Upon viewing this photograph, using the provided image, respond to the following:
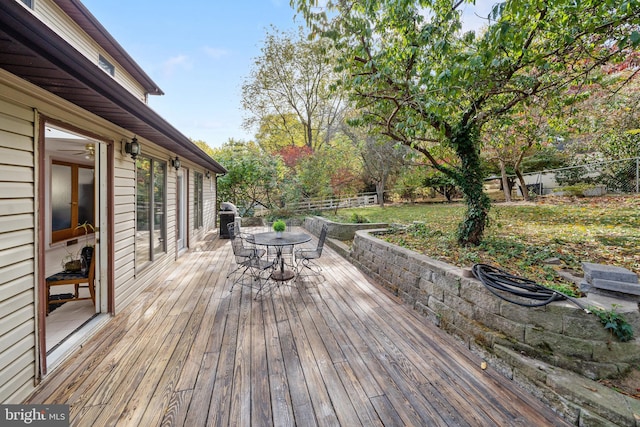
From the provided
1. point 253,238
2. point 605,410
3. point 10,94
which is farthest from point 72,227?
point 605,410

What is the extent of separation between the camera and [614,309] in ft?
6.52

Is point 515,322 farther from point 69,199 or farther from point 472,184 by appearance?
point 69,199

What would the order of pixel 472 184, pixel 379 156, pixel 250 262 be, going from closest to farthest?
pixel 472 184
pixel 250 262
pixel 379 156

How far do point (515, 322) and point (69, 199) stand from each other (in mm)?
10215

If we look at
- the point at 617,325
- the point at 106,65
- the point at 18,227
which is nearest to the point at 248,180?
the point at 106,65

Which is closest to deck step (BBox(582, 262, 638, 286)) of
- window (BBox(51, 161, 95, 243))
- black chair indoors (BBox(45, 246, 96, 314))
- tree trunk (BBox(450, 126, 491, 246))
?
tree trunk (BBox(450, 126, 491, 246))

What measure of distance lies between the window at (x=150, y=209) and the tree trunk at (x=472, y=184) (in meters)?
5.01

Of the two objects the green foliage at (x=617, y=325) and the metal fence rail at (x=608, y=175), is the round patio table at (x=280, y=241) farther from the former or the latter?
the metal fence rail at (x=608, y=175)

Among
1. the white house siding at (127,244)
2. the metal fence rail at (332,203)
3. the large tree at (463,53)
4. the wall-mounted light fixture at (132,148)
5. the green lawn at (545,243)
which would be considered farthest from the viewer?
the metal fence rail at (332,203)

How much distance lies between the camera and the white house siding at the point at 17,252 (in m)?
1.89

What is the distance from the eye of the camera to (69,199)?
7402 millimetres

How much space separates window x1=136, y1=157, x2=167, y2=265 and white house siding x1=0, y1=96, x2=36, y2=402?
199 cm

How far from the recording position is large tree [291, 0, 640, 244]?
9.13 ft

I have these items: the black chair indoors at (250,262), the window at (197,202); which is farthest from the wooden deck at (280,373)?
the window at (197,202)
